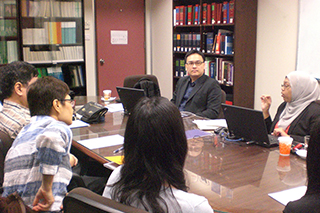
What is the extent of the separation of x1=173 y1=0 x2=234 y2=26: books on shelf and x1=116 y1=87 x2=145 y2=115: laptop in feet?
6.37

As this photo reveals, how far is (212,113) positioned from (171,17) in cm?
300

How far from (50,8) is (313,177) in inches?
194

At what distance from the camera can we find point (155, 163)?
1.07 m

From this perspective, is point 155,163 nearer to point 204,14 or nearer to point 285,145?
point 285,145

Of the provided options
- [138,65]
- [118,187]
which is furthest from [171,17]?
[118,187]

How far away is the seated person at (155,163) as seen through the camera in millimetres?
1046

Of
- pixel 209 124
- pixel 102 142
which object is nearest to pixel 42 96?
pixel 102 142

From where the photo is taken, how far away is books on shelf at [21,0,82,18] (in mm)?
5051

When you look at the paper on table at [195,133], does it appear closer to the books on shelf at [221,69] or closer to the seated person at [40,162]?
the seated person at [40,162]

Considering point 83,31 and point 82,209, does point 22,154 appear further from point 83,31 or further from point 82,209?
point 83,31

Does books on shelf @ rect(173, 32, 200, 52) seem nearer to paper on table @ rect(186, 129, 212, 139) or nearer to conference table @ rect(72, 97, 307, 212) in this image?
paper on table @ rect(186, 129, 212, 139)

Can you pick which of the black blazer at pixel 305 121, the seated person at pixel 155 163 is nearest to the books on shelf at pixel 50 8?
the black blazer at pixel 305 121

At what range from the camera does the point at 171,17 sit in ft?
19.3

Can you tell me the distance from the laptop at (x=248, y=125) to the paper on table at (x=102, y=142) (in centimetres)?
76
